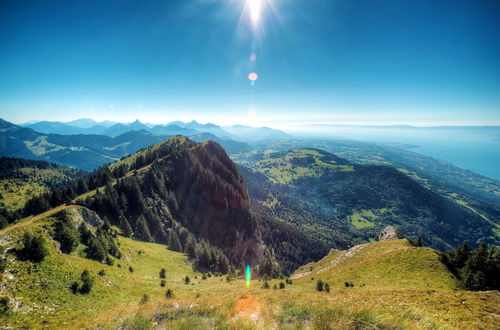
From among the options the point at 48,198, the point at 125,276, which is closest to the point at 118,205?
the point at 48,198

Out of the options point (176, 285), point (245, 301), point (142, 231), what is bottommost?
point (142, 231)

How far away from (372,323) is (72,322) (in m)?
29.1

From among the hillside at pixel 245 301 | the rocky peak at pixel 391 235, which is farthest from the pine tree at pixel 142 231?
the rocky peak at pixel 391 235

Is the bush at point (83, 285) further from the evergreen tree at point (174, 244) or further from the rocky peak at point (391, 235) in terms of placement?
the rocky peak at point (391, 235)

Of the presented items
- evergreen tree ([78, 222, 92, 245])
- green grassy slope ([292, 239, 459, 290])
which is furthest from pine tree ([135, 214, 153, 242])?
green grassy slope ([292, 239, 459, 290])

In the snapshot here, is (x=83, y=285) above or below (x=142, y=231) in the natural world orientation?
above

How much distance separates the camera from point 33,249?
25906mm

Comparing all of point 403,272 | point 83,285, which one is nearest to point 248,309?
point 83,285

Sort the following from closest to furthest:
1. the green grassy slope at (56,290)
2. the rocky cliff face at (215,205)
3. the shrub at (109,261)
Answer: the green grassy slope at (56,290) < the shrub at (109,261) < the rocky cliff face at (215,205)

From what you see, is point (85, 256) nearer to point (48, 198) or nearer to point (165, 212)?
point (165, 212)

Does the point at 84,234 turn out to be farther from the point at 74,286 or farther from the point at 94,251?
the point at 74,286

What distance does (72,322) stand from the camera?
20.1m

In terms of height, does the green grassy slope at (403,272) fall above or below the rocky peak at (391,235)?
above

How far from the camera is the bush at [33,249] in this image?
2566 cm
